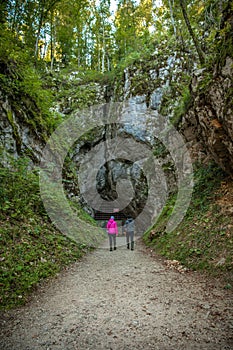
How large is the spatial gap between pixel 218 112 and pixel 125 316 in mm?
5539

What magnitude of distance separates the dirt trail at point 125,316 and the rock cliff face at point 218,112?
12.0ft

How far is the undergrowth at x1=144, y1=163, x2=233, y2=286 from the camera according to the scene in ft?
14.8

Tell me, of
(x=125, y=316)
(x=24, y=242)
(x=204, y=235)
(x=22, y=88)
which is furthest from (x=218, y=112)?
(x=22, y=88)

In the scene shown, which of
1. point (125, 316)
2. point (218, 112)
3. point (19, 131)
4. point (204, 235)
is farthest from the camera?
point (19, 131)

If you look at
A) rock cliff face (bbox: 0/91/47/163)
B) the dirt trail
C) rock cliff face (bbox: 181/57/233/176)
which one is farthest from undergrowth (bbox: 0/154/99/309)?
rock cliff face (bbox: 181/57/233/176)

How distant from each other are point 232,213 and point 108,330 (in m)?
4.30

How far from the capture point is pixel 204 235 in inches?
217

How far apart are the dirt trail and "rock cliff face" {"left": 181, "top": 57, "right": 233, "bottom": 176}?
3.66 metres

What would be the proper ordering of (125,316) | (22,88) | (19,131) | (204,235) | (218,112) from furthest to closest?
(22,88), (19,131), (218,112), (204,235), (125,316)

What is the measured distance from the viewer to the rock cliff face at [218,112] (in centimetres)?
511

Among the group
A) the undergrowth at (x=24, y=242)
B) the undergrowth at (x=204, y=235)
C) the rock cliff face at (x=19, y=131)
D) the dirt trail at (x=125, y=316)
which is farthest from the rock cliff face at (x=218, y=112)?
the rock cliff face at (x=19, y=131)

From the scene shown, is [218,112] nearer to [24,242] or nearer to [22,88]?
[24,242]

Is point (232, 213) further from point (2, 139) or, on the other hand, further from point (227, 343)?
point (2, 139)

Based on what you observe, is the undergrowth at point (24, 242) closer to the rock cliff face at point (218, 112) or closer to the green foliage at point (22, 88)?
the green foliage at point (22, 88)
